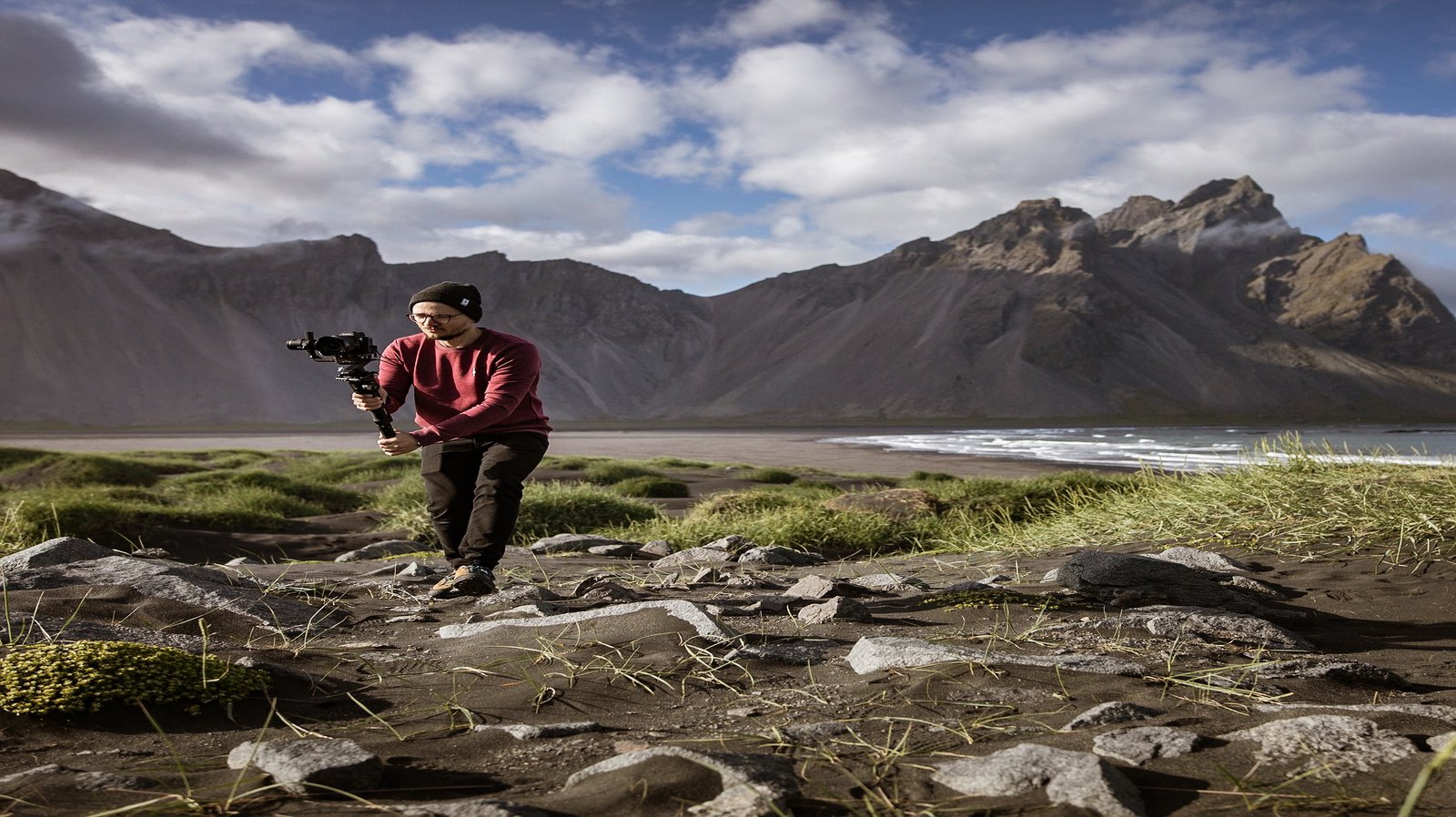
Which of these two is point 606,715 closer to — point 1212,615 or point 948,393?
point 1212,615

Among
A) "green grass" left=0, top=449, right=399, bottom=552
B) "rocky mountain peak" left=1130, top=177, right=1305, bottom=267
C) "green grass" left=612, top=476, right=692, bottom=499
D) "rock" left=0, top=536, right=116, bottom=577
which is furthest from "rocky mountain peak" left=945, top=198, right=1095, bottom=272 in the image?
"rock" left=0, top=536, right=116, bottom=577

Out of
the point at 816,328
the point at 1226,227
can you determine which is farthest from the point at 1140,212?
the point at 816,328

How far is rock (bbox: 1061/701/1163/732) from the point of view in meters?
2.75

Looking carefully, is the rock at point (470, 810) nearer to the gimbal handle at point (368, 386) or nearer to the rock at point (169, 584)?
the rock at point (169, 584)

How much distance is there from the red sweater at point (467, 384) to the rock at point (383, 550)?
2.53 meters

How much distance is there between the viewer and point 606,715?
9.87 ft

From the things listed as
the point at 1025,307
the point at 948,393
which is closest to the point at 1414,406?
the point at 1025,307

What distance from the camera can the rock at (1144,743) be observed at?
246 centimetres

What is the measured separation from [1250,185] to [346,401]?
160 meters

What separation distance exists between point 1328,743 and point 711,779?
1550 mm

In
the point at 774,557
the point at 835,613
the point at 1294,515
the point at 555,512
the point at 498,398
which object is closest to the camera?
the point at 835,613

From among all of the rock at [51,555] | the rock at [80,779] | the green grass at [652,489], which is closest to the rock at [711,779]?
the rock at [80,779]

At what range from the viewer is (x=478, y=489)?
18.2 feet

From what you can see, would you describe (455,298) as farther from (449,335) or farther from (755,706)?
(755,706)
